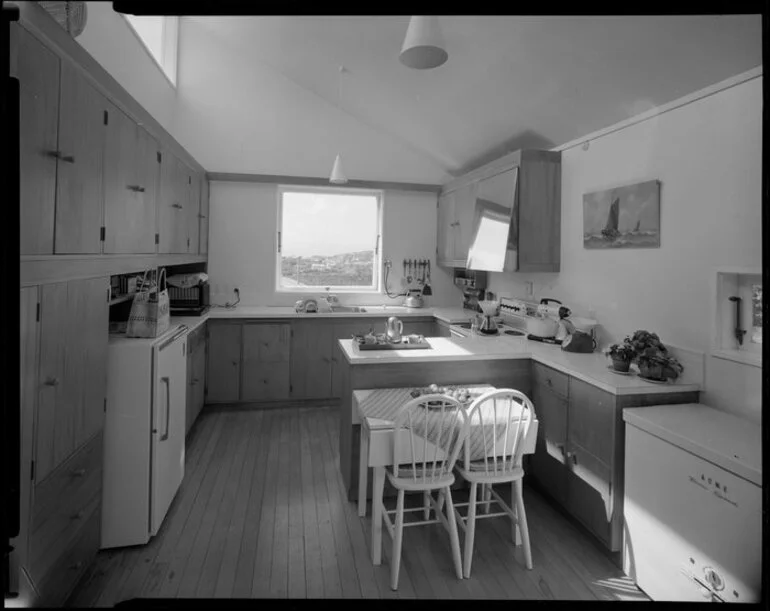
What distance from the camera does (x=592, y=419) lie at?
78.4 inches

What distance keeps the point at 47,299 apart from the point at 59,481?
574 mm

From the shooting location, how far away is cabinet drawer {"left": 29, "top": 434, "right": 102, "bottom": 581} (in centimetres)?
119

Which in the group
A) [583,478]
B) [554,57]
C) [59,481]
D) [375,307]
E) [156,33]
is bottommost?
[583,478]

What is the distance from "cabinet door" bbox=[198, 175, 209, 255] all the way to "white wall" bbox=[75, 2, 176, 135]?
1.97ft

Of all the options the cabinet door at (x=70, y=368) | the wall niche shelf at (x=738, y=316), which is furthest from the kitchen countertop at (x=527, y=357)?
the cabinet door at (x=70, y=368)

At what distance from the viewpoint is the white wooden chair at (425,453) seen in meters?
1.70

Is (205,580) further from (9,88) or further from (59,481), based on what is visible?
(9,88)

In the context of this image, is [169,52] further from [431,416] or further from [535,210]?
[431,416]

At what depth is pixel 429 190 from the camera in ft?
15.2

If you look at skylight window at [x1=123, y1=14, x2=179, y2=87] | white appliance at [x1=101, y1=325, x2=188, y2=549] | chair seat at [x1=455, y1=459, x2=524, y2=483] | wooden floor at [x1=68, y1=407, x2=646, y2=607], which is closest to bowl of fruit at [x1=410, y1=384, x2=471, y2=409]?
chair seat at [x1=455, y1=459, x2=524, y2=483]

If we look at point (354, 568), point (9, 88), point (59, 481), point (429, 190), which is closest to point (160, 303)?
point (59, 481)

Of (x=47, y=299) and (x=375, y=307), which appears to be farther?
(x=375, y=307)

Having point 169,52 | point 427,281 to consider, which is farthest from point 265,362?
point 169,52

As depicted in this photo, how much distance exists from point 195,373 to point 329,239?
1886 millimetres
